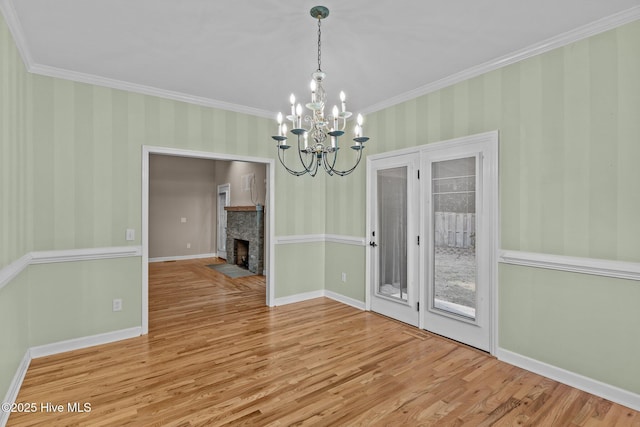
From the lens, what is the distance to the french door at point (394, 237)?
379cm

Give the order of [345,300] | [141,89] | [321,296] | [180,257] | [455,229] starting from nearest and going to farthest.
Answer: [455,229]
[141,89]
[345,300]
[321,296]
[180,257]

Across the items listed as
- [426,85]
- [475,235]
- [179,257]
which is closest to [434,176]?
[475,235]

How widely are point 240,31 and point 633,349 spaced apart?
3.73 metres

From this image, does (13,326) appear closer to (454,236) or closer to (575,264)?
(454,236)

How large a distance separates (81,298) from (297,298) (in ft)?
8.72

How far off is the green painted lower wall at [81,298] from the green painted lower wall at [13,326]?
0.41 feet

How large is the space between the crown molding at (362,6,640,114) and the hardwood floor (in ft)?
8.97

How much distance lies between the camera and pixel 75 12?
7.32 ft

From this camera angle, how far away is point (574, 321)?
2.53 meters

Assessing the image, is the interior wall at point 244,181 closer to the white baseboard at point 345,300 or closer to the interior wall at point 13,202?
the white baseboard at point 345,300

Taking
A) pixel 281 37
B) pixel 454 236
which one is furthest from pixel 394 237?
pixel 281 37

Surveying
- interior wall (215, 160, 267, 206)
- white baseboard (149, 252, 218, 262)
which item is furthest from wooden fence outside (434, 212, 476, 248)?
white baseboard (149, 252, 218, 262)

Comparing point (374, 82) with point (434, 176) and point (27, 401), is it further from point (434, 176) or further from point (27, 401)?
point (27, 401)

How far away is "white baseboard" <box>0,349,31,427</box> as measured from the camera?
204 cm
